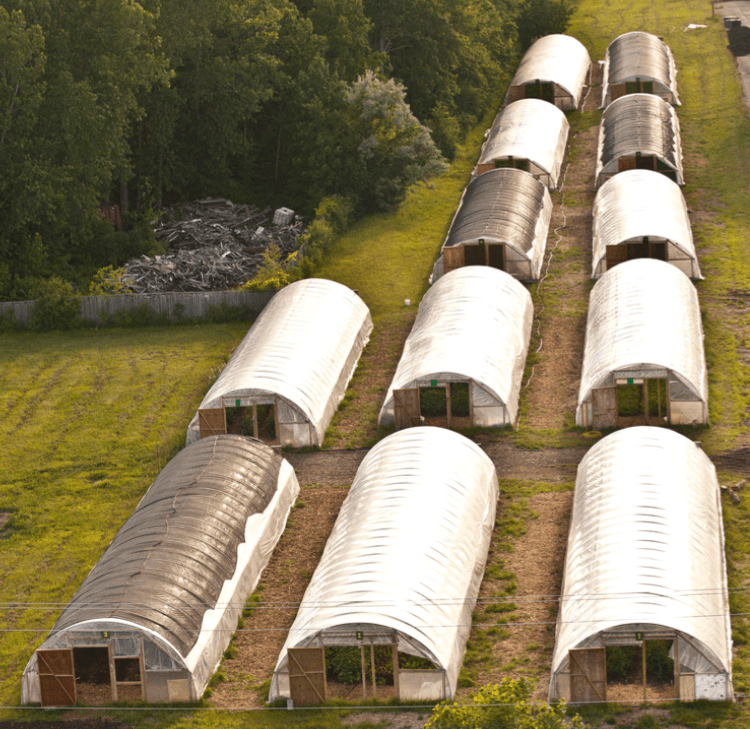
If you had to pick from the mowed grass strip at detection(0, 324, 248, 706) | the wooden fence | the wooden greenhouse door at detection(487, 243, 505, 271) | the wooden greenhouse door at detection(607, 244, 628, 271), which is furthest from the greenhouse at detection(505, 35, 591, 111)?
→ the mowed grass strip at detection(0, 324, 248, 706)

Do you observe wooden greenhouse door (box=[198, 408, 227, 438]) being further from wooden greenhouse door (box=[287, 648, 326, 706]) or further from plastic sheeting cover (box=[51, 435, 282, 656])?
wooden greenhouse door (box=[287, 648, 326, 706])

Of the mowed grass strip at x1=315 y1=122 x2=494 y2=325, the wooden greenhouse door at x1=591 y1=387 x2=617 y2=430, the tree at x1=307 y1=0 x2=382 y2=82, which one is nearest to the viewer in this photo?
the wooden greenhouse door at x1=591 y1=387 x2=617 y2=430

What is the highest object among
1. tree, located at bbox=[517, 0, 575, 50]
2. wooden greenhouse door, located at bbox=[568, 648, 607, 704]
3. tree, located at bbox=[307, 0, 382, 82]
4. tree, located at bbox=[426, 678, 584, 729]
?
tree, located at bbox=[517, 0, 575, 50]

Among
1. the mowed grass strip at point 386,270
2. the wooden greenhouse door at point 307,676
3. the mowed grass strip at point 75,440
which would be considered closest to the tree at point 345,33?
the mowed grass strip at point 386,270

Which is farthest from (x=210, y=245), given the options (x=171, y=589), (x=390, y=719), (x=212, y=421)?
(x=390, y=719)

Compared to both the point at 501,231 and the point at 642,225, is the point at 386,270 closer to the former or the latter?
the point at 501,231

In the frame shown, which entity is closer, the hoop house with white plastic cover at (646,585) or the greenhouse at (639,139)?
the hoop house with white plastic cover at (646,585)

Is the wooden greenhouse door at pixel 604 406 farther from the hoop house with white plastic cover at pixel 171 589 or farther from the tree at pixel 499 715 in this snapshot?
the tree at pixel 499 715
